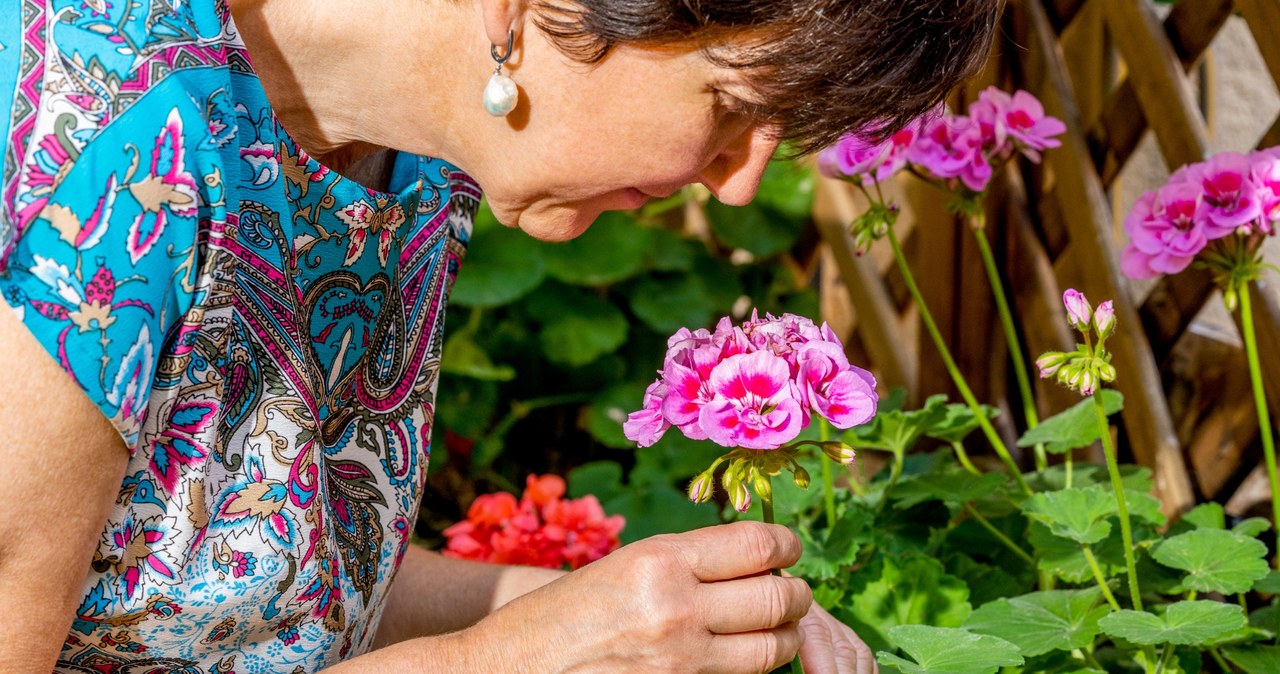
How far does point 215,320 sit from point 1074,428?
0.90 meters

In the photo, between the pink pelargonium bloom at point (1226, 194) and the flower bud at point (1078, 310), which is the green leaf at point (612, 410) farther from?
the flower bud at point (1078, 310)

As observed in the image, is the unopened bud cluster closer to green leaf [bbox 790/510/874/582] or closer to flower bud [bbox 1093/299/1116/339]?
flower bud [bbox 1093/299/1116/339]

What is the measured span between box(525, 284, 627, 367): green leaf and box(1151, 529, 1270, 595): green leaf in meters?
1.48

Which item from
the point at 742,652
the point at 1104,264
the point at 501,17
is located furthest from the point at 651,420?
→ the point at 1104,264

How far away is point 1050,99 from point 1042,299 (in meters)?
0.29

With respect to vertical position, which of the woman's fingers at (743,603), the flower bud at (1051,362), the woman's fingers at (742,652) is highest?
the flower bud at (1051,362)

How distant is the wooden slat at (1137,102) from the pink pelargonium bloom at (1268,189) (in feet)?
1.18

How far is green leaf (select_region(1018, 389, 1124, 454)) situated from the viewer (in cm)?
129

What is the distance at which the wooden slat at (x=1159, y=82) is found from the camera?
1457 mm

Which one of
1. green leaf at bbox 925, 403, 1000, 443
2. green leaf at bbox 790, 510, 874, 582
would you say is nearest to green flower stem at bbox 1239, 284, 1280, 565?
green leaf at bbox 925, 403, 1000, 443

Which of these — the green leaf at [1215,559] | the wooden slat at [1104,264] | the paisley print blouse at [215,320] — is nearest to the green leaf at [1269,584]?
the green leaf at [1215,559]

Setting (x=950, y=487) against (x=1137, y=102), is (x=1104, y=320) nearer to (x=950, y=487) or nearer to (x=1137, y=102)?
(x=950, y=487)

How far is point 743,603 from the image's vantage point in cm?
82

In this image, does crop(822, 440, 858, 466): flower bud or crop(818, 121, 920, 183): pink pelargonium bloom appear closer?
crop(822, 440, 858, 466): flower bud
